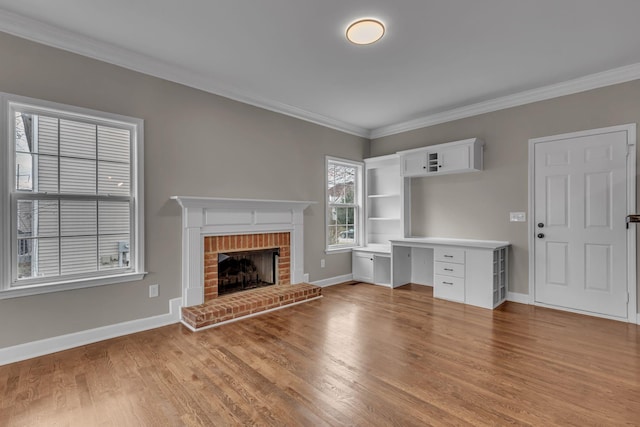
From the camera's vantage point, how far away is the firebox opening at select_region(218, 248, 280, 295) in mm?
4059

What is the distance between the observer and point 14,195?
2.54m

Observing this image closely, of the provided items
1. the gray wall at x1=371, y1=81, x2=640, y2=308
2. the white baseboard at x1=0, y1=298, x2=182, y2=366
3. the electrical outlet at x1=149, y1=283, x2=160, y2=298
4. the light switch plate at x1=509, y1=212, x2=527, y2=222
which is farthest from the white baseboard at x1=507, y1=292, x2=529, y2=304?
the electrical outlet at x1=149, y1=283, x2=160, y2=298

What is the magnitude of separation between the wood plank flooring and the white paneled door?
0.37 m

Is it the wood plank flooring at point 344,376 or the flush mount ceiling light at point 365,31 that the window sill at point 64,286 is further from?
the flush mount ceiling light at point 365,31

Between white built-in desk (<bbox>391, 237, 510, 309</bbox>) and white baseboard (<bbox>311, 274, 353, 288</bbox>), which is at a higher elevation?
white built-in desk (<bbox>391, 237, 510, 309</bbox>)

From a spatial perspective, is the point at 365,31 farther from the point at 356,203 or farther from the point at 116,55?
the point at 356,203

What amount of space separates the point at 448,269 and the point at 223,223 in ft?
9.91

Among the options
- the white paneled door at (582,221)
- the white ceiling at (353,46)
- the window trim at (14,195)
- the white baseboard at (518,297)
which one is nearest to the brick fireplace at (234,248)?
the window trim at (14,195)

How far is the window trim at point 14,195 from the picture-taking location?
2.47 m

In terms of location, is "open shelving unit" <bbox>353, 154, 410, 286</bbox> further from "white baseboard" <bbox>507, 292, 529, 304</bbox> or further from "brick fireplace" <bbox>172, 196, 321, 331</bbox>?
"white baseboard" <bbox>507, 292, 529, 304</bbox>

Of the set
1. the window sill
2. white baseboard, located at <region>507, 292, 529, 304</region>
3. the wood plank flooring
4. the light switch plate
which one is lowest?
the wood plank flooring

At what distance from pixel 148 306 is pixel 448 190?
14.0 ft

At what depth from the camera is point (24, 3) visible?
2.32 meters

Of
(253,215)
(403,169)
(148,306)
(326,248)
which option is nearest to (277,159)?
(253,215)
